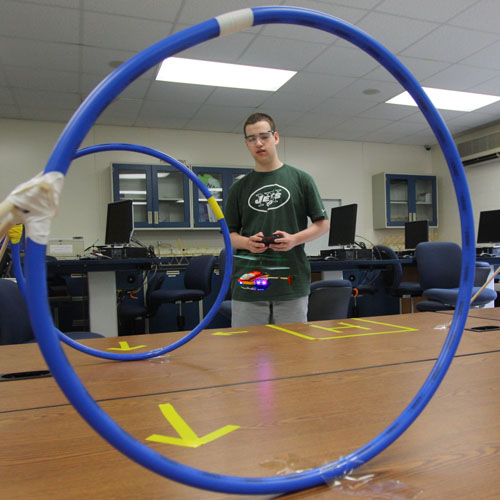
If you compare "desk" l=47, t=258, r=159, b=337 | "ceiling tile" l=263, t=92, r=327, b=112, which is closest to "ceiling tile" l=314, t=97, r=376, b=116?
"ceiling tile" l=263, t=92, r=327, b=112

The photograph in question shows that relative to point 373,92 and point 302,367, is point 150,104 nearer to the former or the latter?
point 373,92

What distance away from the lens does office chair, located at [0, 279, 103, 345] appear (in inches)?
67.6

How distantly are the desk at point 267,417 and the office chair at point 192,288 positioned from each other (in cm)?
283

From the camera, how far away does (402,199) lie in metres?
7.11

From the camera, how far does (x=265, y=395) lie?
69 centimetres

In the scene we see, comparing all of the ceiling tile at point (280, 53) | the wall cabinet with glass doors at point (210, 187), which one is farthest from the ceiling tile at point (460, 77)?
the wall cabinet with glass doors at point (210, 187)

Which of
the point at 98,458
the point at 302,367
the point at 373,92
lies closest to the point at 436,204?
the point at 373,92

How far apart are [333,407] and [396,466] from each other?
0.58 ft

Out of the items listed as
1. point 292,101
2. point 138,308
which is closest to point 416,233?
point 292,101

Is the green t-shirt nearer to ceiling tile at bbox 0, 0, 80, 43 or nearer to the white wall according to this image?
ceiling tile at bbox 0, 0, 80, 43

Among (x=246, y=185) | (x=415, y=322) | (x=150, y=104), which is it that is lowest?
(x=415, y=322)

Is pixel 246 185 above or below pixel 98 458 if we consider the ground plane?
above

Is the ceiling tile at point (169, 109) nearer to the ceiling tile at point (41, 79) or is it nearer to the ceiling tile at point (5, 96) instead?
the ceiling tile at point (41, 79)

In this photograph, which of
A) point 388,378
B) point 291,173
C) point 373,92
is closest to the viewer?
point 388,378
